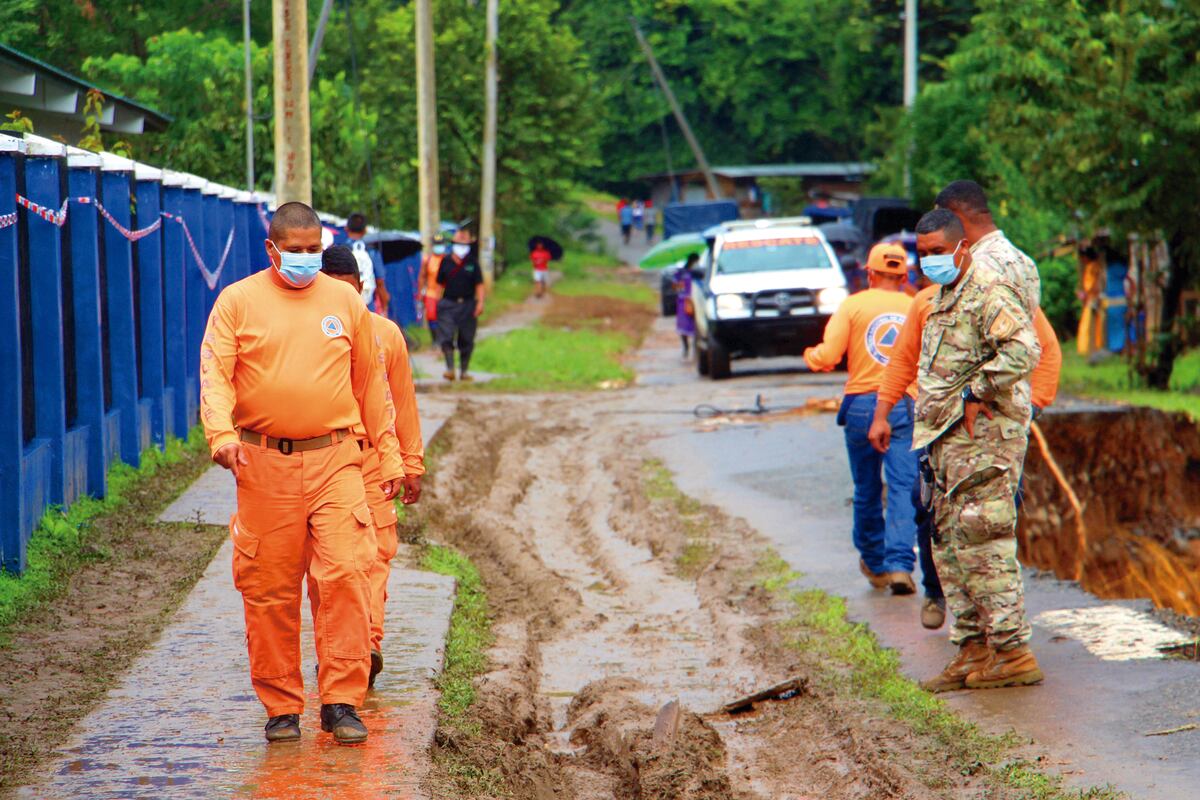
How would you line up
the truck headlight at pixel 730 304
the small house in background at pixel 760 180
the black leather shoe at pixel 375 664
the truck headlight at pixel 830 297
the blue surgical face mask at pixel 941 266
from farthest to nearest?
the small house in background at pixel 760 180 → the truck headlight at pixel 730 304 → the truck headlight at pixel 830 297 → the blue surgical face mask at pixel 941 266 → the black leather shoe at pixel 375 664

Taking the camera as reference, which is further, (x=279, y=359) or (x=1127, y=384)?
(x=1127, y=384)

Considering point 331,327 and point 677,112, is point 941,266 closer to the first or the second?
point 331,327

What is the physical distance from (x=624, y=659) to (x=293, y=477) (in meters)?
3.14

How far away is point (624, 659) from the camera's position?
806cm

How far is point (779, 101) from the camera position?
69625 mm

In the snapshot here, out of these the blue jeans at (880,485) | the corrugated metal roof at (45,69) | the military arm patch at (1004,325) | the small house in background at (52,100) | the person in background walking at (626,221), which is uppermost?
the corrugated metal roof at (45,69)

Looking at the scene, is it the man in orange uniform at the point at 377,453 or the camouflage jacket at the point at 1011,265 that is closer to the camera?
the man in orange uniform at the point at 377,453

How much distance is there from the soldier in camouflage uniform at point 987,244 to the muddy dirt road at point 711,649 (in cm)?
173

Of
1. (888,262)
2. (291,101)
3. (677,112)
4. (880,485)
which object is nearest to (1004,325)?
(888,262)

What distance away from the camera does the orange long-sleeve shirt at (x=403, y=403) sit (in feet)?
20.0

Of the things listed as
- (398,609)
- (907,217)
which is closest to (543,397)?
(398,609)

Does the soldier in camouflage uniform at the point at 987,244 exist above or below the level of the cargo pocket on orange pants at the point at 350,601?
above

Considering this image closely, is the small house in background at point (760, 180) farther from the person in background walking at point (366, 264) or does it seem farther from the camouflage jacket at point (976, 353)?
the camouflage jacket at point (976, 353)

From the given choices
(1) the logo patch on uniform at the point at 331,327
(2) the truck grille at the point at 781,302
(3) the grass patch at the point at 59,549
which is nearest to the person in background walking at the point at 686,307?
(2) the truck grille at the point at 781,302
